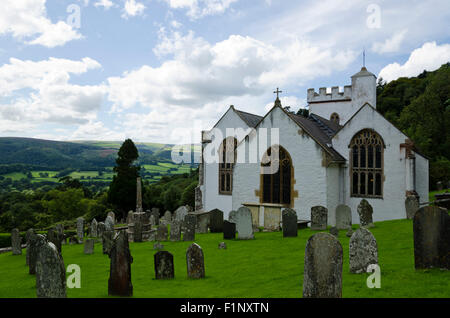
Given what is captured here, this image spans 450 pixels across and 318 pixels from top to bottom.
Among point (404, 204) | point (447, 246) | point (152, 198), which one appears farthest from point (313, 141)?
point (152, 198)

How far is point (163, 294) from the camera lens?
295 inches

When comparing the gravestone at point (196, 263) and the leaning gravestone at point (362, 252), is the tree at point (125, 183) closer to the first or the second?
the gravestone at point (196, 263)

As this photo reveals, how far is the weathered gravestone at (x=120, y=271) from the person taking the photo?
744cm

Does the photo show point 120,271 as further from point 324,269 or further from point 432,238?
point 432,238

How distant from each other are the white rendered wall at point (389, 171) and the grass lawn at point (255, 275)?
3.99 metres

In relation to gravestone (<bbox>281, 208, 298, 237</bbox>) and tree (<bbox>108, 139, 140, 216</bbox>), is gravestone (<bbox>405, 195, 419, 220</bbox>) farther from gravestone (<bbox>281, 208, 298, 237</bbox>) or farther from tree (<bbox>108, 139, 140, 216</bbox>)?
tree (<bbox>108, 139, 140, 216</bbox>)

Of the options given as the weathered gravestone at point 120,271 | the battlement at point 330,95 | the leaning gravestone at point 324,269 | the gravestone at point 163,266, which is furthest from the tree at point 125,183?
the leaning gravestone at point 324,269

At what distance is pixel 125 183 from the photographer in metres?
36.8

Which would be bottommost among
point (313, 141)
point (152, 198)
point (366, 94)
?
point (152, 198)

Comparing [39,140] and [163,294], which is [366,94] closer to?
[163,294]

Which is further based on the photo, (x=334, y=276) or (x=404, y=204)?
(x=404, y=204)

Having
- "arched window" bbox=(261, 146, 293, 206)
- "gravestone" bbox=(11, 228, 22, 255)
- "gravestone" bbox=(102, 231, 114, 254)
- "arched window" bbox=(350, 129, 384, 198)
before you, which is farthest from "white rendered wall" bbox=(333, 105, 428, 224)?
"gravestone" bbox=(11, 228, 22, 255)

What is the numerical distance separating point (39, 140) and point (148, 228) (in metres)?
188
